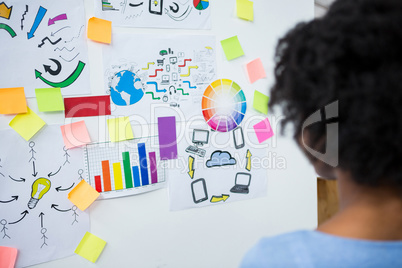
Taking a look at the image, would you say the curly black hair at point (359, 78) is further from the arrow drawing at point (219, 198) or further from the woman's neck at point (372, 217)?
the arrow drawing at point (219, 198)

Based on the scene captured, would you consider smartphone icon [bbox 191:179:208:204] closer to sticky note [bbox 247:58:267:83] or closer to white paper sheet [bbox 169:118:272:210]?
white paper sheet [bbox 169:118:272:210]

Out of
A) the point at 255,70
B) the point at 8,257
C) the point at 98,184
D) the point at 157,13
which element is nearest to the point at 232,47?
the point at 255,70

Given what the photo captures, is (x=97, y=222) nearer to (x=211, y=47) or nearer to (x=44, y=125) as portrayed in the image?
(x=44, y=125)

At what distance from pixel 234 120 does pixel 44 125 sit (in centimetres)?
57

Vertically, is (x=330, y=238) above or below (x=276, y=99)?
below

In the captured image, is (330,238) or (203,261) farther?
(203,261)

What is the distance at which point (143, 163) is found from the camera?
902mm

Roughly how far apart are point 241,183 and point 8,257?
703mm

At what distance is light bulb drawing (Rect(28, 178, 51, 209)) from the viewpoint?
0.79 m

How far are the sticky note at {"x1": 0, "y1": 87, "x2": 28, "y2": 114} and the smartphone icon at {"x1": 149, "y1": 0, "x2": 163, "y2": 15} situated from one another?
16.5 inches

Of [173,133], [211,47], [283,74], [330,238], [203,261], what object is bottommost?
[203,261]

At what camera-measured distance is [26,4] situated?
0.76 m

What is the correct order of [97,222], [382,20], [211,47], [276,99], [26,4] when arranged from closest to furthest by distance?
1. [382,20]
2. [276,99]
3. [26,4]
4. [97,222]
5. [211,47]

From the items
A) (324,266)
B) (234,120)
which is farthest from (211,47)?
(324,266)
